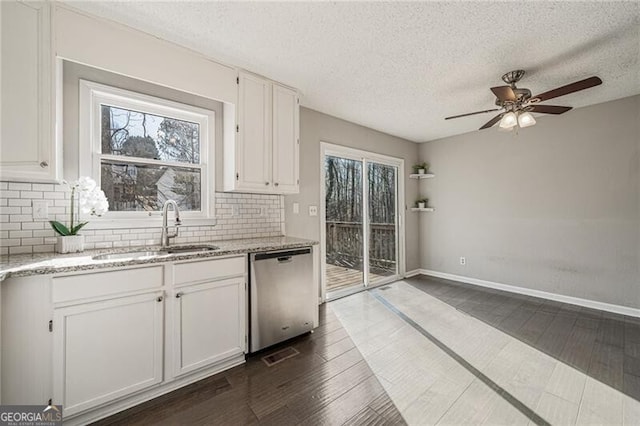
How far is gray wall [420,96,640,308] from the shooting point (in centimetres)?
314

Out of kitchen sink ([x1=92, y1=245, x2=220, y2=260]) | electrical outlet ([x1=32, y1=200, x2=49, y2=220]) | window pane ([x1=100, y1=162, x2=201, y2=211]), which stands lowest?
kitchen sink ([x1=92, y1=245, x2=220, y2=260])

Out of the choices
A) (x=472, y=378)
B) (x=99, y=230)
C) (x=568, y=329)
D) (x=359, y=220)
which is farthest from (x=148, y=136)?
(x=568, y=329)

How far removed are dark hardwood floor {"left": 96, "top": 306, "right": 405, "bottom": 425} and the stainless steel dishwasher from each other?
24cm

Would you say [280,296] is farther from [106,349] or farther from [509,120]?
[509,120]

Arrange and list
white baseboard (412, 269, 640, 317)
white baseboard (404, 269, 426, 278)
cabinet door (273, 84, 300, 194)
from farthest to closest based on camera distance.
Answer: white baseboard (404, 269, 426, 278)
white baseboard (412, 269, 640, 317)
cabinet door (273, 84, 300, 194)

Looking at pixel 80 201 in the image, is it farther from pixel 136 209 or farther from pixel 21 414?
pixel 21 414

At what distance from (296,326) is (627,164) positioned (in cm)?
422

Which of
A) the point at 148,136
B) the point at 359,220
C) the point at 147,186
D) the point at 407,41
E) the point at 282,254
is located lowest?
the point at 282,254

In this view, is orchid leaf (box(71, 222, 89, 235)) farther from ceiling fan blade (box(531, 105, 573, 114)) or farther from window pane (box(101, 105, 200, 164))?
ceiling fan blade (box(531, 105, 573, 114))

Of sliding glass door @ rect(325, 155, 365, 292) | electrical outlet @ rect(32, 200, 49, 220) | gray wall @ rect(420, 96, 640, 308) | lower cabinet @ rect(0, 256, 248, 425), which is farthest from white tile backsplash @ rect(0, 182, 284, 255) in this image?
gray wall @ rect(420, 96, 640, 308)

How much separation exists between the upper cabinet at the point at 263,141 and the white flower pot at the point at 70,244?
1.16m

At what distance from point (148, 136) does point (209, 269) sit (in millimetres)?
1336

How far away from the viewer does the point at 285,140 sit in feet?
9.18

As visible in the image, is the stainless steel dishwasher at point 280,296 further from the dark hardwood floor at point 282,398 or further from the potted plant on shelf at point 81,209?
the potted plant on shelf at point 81,209
